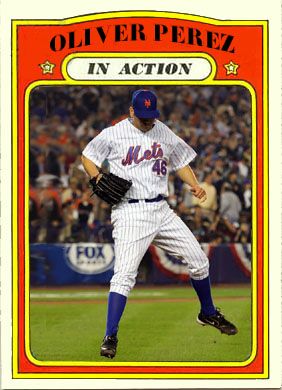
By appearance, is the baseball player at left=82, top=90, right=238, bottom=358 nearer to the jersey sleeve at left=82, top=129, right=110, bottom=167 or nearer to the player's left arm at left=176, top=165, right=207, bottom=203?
the jersey sleeve at left=82, top=129, right=110, bottom=167

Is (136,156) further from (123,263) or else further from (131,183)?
(123,263)

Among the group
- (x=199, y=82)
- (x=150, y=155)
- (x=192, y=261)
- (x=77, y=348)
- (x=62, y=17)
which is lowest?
(x=77, y=348)

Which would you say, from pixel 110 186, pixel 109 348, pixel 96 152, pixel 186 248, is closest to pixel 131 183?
pixel 110 186

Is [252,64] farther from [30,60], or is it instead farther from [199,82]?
[30,60]

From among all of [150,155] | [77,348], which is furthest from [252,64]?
[77,348]

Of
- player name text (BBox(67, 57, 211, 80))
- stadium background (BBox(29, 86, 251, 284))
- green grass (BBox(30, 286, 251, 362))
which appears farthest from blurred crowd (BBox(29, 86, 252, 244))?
player name text (BBox(67, 57, 211, 80))

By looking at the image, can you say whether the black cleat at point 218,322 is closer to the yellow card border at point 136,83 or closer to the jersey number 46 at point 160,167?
the yellow card border at point 136,83
